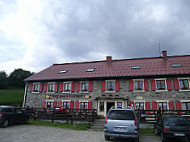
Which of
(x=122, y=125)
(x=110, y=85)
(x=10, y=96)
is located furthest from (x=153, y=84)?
(x=10, y=96)

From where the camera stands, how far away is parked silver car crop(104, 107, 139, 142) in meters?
7.15

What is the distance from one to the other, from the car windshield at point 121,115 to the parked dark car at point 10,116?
8523 millimetres

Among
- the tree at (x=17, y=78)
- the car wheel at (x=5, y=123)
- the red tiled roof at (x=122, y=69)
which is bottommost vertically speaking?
the car wheel at (x=5, y=123)

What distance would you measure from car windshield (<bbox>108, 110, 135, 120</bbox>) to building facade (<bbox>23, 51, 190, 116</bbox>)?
8312 millimetres

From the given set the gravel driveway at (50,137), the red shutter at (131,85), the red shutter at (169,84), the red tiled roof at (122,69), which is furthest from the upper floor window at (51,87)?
the red shutter at (169,84)

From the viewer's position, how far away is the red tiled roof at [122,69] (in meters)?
16.5

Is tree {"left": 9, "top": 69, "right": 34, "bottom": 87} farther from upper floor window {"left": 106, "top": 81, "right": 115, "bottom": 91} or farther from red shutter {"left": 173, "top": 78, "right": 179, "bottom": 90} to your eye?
red shutter {"left": 173, "top": 78, "right": 179, "bottom": 90}

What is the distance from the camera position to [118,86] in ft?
55.1

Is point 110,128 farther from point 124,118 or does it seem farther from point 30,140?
point 30,140

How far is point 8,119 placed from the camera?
11422 millimetres

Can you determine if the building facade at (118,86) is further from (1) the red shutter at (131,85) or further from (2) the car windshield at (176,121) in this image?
(2) the car windshield at (176,121)

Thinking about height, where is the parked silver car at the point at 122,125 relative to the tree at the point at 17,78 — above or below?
below

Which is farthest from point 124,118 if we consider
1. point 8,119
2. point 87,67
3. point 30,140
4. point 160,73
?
point 87,67

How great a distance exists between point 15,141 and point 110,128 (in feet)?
16.6
